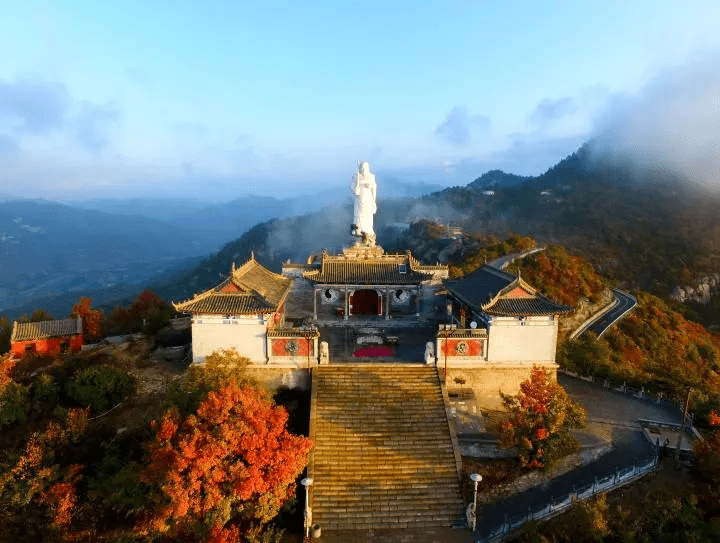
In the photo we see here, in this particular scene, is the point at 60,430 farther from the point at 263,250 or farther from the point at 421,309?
the point at 263,250

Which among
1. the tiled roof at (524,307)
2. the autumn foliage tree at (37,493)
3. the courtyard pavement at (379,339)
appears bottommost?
the autumn foliage tree at (37,493)

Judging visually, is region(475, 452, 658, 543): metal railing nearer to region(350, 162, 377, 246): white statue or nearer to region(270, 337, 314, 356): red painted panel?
region(270, 337, 314, 356): red painted panel

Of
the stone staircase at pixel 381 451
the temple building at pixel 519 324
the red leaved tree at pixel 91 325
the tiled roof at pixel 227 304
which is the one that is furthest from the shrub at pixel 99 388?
the temple building at pixel 519 324

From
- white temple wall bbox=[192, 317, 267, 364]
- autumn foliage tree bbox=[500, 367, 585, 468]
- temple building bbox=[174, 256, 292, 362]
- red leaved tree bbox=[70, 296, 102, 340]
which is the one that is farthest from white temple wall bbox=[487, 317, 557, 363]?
red leaved tree bbox=[70, 296, 102, 340]

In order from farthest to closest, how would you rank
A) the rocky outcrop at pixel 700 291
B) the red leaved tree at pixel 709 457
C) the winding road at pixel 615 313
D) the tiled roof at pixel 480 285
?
the rocky outcrop at pixel 700 291 → the winding road at pixel 615 313 → the tiled roof at pixel 480 285 → the red leaved tree at pixel 709 457

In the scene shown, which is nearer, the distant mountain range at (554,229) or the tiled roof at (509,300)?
the tiled roof at (509,300)

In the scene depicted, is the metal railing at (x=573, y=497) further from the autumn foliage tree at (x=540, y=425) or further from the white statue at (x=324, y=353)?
the white statue at (x=324, y=353)

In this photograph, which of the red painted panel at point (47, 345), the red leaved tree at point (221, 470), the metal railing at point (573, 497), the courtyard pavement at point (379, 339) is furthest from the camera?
the red painted panel at point (47, 345)
